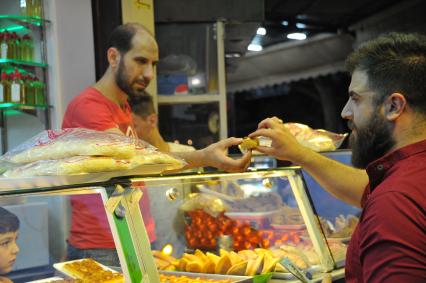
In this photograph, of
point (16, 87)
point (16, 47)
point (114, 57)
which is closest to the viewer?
point (114, 57)

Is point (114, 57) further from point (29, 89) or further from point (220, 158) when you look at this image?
point (29, 89)

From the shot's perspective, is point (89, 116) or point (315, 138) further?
point (315, 138)

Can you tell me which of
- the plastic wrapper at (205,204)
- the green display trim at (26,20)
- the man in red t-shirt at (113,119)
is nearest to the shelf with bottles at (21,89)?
the green display trim at (26,20)

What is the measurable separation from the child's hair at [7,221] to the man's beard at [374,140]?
110 centimetres

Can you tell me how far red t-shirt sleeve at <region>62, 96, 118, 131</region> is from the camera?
2.59m

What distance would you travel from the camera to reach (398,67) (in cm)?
167

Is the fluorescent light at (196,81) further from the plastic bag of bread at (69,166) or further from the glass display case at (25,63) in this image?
Answer: the plastic bag of bread at (69,166)

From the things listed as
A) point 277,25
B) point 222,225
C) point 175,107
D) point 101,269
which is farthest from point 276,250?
point 277,25

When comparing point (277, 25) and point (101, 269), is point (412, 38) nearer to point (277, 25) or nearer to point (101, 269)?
point (101, 269)

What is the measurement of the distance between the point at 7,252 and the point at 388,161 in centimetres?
117

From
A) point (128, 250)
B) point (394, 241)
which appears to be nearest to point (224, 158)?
point (128, 250)

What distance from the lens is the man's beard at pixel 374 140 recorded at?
1.69 m

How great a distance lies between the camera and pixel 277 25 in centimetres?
919

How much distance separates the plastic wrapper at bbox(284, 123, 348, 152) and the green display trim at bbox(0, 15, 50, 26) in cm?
→ 239
